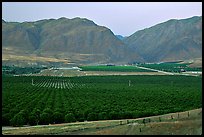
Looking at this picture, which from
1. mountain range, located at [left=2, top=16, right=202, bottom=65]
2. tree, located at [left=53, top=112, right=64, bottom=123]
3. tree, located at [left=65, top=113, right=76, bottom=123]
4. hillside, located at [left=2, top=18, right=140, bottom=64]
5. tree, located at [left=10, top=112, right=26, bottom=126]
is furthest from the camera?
mountain range, located at [left=2, top=16, right=202, bottom=65]

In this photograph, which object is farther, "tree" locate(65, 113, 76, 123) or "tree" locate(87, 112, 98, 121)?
"tree" locate(87, 112, 98, 121)

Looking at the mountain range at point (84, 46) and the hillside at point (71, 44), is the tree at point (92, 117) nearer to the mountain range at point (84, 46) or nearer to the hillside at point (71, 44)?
the mountain range at point (84, 46)

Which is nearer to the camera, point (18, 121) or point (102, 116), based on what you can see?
point (18, 121)

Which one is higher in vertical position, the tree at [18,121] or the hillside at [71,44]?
the hillside at [71,44]

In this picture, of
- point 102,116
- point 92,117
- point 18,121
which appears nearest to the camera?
point 18,121

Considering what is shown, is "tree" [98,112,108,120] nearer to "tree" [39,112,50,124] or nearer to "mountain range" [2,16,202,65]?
"tree" [39,112,50,124]

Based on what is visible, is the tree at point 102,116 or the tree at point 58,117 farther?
the tree at point 102,116

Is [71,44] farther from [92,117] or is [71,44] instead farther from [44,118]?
[44,118]

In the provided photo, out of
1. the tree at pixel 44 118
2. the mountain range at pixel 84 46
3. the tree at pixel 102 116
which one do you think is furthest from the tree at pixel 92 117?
the mountain range at pixel 84 46

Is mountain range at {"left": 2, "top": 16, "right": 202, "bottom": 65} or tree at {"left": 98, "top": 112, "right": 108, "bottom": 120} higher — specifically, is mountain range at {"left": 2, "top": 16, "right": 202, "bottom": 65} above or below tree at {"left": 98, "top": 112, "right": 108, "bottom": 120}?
above

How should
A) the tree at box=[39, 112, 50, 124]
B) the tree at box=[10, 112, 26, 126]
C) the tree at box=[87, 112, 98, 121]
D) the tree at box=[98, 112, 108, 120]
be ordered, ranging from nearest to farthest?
the tree at box=[10, 112, 26, 126], the tree at box=[39, 112, 50, 124], the tree at box=[87, 112, 98, 121], the tree at box=[98, 112, 108, 120]

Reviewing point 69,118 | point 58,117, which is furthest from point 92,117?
point 58,117

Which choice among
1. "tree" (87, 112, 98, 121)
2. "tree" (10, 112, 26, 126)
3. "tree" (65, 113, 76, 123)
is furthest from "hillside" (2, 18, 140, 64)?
"tree" (10, 112, 26, 126)

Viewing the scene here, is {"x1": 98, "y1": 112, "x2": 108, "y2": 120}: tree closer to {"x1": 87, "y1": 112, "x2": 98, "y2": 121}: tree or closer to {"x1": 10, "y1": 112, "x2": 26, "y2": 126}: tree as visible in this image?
{"x1": 87, "y1": 112, "x2": 98, "y2": 121}: tree
